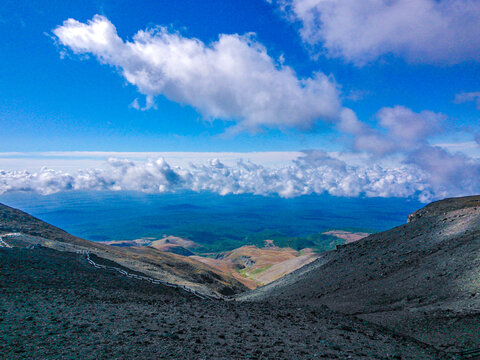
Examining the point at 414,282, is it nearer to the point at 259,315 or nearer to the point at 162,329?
the point at 259,315

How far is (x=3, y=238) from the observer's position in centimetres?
3453

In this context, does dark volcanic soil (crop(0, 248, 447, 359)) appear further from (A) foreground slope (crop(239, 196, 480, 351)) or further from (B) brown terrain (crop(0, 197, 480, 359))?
(A) foreground slope (crop(239, 196, 480, 351))

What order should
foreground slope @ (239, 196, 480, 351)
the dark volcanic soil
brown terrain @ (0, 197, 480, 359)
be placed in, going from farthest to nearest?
foreground slope @ (239, 196, 480, 351)
brown terrain @ (0, 197, 480, 359)
the dark volcanic soil

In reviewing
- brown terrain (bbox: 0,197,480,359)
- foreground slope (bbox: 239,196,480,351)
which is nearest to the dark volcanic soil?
brown terrain (bbox: 0,197,480,359)

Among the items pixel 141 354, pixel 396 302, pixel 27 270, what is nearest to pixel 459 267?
pixel 396 302

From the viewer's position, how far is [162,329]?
464 inches

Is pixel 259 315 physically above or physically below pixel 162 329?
above

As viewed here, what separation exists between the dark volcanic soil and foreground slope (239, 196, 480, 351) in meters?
3.50

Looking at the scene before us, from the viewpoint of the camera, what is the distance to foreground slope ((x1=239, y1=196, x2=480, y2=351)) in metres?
15.0

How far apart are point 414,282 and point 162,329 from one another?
66.4 ft

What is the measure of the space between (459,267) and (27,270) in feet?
108

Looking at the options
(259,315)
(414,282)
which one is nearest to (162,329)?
(259,315)

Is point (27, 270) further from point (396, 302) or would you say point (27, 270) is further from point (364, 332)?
point (396, 302)

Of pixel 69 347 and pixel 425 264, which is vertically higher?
pixel 425 264
